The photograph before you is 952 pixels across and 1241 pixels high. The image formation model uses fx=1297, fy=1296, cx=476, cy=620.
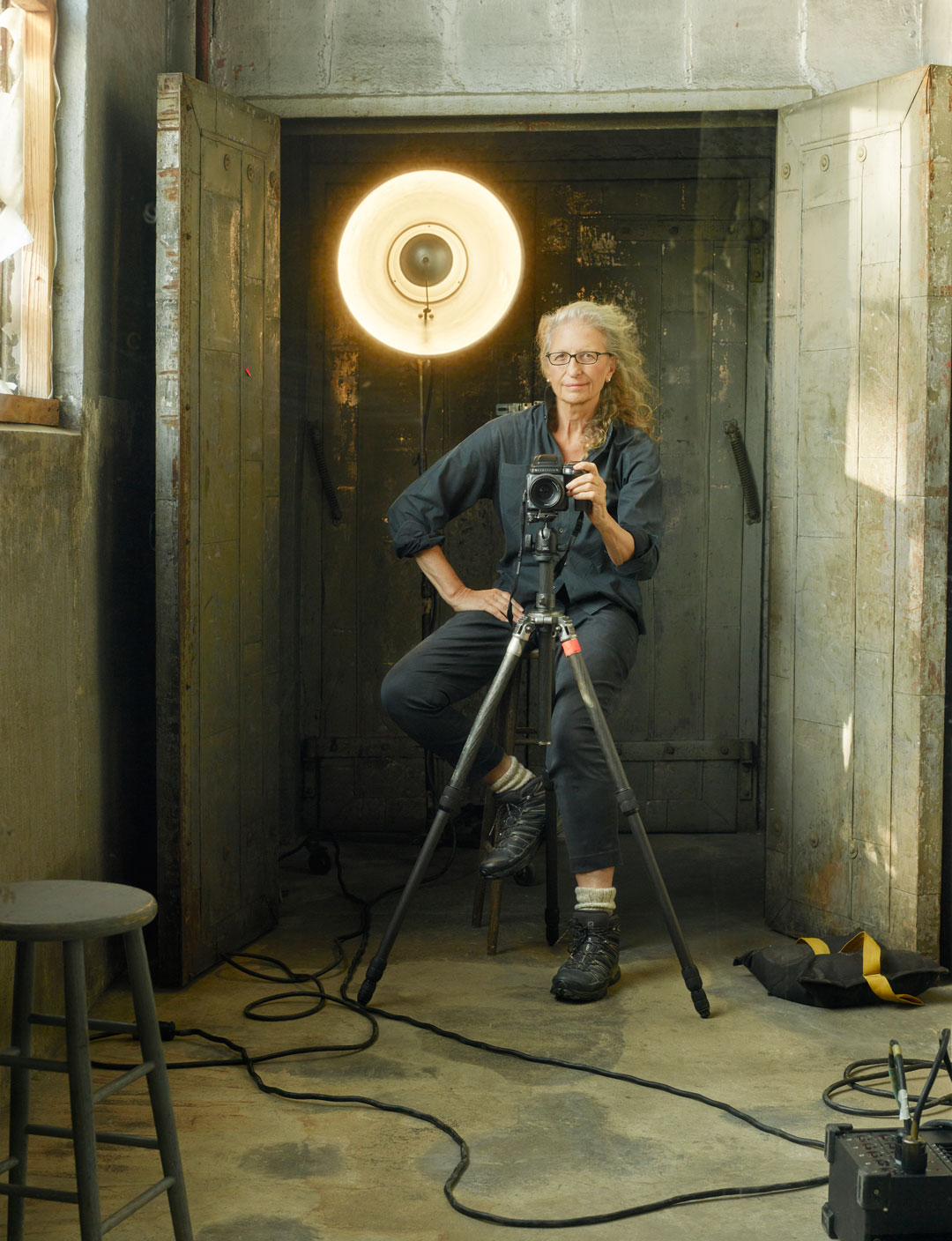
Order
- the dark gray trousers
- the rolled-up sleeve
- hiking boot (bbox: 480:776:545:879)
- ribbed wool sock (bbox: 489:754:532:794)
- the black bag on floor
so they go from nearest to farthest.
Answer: the black bag on floor, the dark gray trousers, hiking boot (bbox: 480:776:545:879), ribbed wool sock (bbox: 489:754:532:794), the rolled-up sleeve

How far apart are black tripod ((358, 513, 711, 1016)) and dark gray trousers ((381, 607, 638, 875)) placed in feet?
0.35

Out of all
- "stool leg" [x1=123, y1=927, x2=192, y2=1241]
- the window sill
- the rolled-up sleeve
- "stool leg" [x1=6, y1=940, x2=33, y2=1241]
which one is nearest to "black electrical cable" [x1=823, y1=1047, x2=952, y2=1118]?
"stool leg" [x1=123, y1=927, x2=192, y2=1241]

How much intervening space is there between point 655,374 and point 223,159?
1883 millimetres

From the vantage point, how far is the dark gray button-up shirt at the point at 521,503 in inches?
135

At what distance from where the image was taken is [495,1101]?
2.57 meters

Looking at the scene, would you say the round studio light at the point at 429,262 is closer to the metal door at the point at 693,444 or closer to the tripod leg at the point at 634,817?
the metal door at the point at 693,444

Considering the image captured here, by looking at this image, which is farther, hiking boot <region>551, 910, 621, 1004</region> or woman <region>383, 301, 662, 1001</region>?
woman <region>383, 301, 662, 1001</region>

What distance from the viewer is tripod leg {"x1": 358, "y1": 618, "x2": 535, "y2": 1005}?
297cm

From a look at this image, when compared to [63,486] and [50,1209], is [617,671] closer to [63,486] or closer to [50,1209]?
[63,486]

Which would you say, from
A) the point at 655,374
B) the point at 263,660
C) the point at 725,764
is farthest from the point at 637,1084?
the point at 655,374

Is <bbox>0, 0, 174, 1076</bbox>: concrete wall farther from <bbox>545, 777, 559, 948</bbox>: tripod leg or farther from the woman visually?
<bbox>545, 777, 559, 948</bbox>: tripod leg

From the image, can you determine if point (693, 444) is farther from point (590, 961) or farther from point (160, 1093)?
point (160, 1093)

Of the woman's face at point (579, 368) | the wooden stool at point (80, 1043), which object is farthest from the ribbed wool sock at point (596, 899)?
the wooden stool at point (80, 1043)

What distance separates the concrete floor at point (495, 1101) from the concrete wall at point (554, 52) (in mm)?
2323
